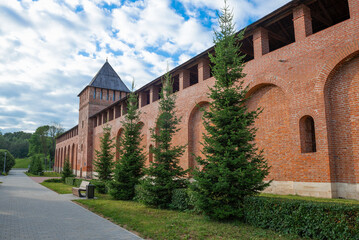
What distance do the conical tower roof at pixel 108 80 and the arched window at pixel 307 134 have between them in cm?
2963

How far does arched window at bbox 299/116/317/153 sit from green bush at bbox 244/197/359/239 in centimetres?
435

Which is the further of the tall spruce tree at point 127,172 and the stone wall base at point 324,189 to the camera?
the tall spruce tree at point 127,172

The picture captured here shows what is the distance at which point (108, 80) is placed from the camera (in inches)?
1404

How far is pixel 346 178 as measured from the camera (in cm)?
841

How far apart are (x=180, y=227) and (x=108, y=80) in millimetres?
32169

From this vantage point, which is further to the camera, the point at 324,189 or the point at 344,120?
the point at 344,120

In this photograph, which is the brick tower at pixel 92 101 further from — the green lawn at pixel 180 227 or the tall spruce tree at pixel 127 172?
the green lawn at pixel 180 227

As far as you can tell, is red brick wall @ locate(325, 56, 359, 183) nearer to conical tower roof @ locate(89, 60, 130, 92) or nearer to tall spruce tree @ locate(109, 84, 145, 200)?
tall spruce tree @ locate(109, 84, 145, 200)

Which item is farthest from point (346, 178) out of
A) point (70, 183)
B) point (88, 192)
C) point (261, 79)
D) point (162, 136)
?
point (70, 183)

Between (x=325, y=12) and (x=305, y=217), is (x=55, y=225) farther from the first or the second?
(x=325, y=12)

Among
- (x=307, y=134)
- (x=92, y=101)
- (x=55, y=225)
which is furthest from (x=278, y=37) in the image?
(x=92, y=101)

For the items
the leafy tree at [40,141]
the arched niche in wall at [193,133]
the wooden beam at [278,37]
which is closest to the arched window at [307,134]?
the wooden beam at [278,37]

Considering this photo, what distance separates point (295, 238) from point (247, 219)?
1.52 meters

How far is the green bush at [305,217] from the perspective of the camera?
15.4ft
